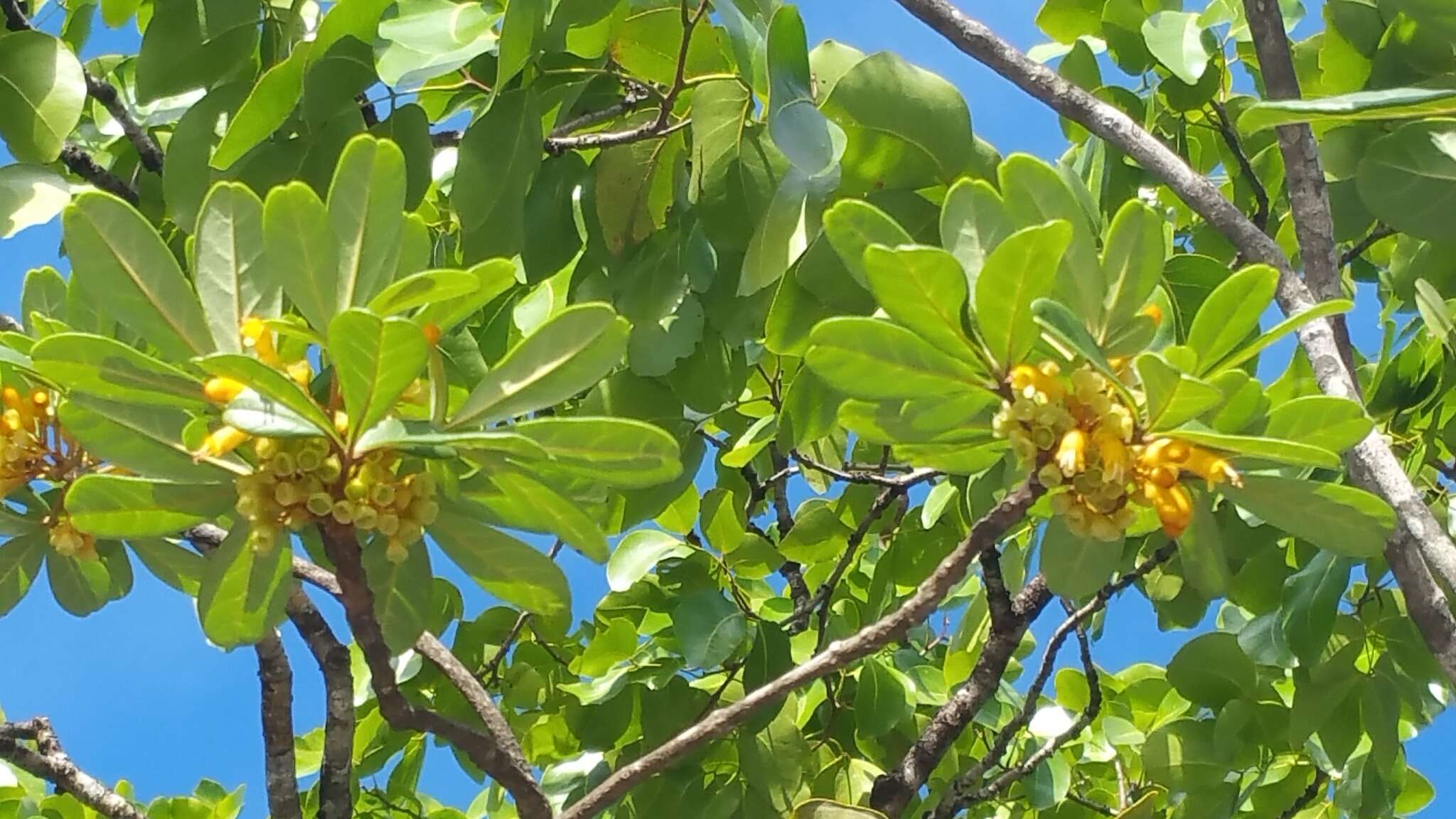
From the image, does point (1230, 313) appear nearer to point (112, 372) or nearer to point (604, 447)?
point (604, 447)

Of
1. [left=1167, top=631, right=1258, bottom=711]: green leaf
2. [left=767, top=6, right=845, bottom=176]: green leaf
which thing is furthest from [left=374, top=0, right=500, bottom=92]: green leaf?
[left=1167, top=631, right=1258, bottom=711]: green leaf

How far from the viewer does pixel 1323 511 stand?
833mm

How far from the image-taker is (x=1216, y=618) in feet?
8.43

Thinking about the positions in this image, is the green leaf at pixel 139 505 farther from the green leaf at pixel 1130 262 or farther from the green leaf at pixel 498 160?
the green leaf at pixel 1130 262

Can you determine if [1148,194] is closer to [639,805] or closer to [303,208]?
[639,805]

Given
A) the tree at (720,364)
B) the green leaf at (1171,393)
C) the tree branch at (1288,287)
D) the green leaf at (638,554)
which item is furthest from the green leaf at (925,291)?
the green leaf at (638,554)

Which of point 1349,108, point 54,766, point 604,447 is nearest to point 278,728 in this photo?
point 54,766

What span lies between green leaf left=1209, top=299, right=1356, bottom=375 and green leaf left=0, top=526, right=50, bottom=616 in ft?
3.13

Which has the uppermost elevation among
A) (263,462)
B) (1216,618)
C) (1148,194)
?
(1148,194)

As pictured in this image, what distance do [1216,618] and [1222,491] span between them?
1.86 metres

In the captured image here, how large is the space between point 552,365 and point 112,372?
0.82ft

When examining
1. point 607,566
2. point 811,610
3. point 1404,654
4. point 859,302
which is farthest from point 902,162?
point 811,610

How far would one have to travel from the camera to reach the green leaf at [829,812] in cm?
121

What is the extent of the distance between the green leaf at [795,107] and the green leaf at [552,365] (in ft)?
0.78
